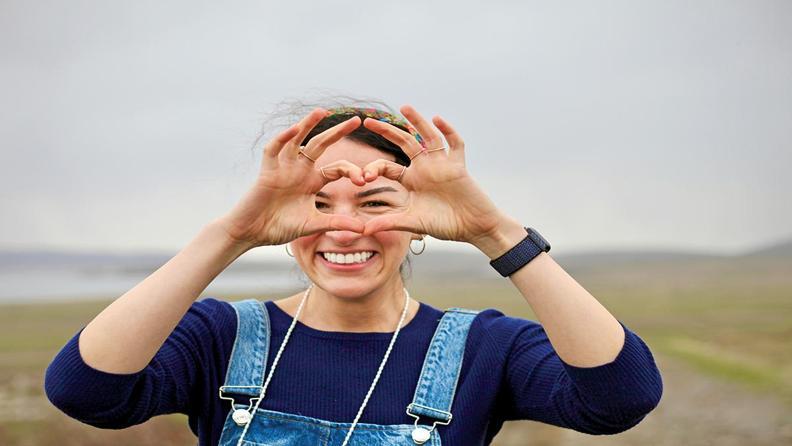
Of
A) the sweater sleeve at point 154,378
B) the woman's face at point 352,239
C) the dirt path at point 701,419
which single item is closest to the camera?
the sweater sleeve at point 154,378

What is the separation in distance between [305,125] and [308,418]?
1.14 m

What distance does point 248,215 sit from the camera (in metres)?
3.06

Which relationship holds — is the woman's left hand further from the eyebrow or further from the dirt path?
the dirt path

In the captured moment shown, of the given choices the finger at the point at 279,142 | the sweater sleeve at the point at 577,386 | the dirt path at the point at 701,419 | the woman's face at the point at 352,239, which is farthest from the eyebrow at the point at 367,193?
the dirt path at the point at 701,419

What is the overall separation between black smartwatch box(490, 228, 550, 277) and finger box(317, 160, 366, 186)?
608 mm

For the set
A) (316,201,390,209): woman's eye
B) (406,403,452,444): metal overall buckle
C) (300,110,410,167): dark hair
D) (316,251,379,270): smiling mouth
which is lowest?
(406,403,452,444): metal overall buckle

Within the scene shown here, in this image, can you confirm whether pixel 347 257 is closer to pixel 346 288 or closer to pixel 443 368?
pixel 346 288

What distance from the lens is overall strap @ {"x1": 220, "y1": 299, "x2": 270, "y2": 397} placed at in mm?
3209

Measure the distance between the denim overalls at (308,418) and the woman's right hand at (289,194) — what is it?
1.50 feet

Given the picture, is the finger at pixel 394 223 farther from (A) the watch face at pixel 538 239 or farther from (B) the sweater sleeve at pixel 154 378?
(B) the sweater sleeve at pixel 154 378

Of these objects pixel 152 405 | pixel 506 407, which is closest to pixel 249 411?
pixel 152 405

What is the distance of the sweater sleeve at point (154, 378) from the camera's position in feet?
9.45

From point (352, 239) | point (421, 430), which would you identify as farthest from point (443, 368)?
point (352, 239)

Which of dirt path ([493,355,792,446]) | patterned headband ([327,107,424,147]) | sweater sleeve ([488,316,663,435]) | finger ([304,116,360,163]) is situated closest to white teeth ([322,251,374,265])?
finger ([304,116,360,163])
